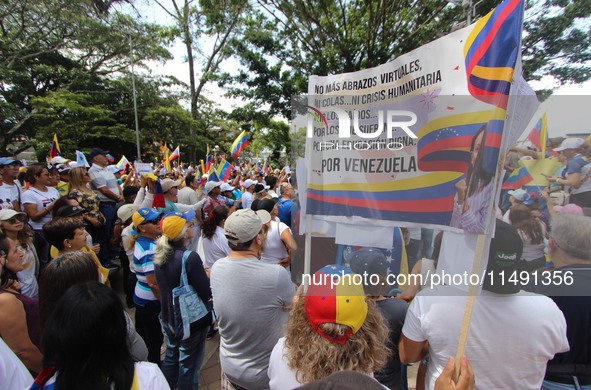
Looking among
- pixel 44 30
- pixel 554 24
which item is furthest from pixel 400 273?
pixel 44 30

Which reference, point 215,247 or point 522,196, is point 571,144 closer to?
point 522,196

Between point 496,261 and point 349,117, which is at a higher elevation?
point 349,117

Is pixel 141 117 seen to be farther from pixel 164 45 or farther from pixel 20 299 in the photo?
pixel 20 299

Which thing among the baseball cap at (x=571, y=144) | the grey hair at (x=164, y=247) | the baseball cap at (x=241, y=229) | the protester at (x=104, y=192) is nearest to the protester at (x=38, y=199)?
the protester at (x=104, y=192)

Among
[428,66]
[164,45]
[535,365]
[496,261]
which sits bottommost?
[535,365]

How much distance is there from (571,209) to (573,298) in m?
0.62

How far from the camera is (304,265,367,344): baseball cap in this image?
50.5 inches

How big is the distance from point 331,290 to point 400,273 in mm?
627

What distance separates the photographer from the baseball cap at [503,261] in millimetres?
1452

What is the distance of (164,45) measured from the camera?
22.0 metres

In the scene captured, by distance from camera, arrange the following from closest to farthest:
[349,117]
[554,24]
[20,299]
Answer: [20,299] < [349,117] < [554,24]

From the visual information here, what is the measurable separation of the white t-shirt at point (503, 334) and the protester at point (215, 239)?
2.54 m

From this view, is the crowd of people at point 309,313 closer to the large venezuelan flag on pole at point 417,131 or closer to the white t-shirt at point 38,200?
the large venezuelan flag on pole at point 417,131

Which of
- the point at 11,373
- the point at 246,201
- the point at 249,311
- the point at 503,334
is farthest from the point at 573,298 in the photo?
the point at 246,201
